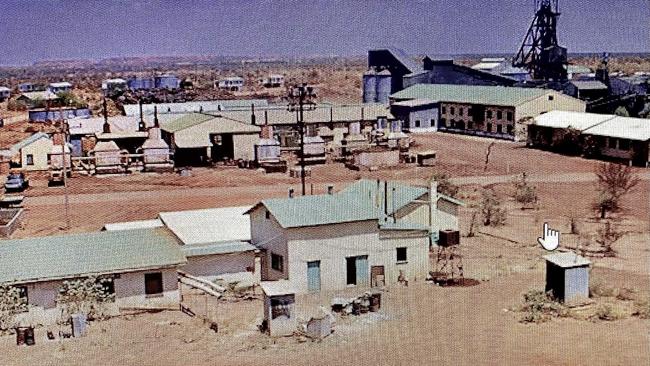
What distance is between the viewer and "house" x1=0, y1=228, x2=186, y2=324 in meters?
13.2

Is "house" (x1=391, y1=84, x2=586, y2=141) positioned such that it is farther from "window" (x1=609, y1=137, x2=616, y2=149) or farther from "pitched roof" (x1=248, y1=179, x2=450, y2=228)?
"pitched roof" (x1=248, y1=179, x2=450, y2=228)

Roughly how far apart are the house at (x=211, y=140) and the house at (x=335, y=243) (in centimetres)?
1655

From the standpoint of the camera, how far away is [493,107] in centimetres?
3959

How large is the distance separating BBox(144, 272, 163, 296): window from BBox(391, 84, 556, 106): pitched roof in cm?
2718

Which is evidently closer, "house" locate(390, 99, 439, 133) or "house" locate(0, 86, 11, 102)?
"house" locate(390, 99, 439, 133)

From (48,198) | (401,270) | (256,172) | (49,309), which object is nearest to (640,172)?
(256,172)

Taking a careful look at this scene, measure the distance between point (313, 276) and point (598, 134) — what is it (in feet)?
66.0

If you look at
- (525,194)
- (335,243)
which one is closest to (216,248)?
(335,243)

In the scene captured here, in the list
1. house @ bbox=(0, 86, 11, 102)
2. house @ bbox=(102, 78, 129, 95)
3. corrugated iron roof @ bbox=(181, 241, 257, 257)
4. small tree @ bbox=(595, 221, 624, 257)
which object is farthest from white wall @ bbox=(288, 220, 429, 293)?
house @ bbox=(0, 86, 11, 102)

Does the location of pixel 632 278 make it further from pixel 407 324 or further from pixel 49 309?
pixel 49 309

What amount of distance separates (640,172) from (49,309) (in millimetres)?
20883

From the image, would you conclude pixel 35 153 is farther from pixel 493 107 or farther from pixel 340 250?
pixel 493 107

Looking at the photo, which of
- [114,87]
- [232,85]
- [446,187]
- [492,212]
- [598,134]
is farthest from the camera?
[232,85]

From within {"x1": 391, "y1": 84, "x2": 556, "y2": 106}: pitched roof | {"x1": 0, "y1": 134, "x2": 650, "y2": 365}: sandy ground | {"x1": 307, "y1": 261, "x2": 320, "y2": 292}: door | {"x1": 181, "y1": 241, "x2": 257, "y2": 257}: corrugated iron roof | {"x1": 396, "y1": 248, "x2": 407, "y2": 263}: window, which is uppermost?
{"x1": 391, "y1": 84, "x2": 556, "y2": 106}: pitched roof
